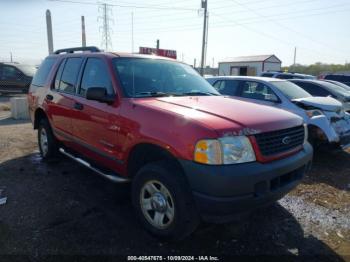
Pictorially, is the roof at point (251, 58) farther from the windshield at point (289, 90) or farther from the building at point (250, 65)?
the windshield at point (289, 90)

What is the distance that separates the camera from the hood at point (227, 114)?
2648mm

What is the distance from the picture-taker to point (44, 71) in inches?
217

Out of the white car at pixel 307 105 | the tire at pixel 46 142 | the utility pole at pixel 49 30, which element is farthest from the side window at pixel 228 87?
the utility pole at pixel 49 30

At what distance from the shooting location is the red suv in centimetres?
255

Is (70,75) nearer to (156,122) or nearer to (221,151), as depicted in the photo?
(156,122)

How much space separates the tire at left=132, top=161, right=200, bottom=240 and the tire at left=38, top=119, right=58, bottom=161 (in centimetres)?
270

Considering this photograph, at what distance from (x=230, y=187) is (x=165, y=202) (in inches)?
31.0

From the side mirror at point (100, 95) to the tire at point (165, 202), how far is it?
924mm

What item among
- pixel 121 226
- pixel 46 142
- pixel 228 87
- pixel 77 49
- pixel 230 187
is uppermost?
pixel 77 49

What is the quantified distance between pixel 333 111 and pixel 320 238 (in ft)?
11.6

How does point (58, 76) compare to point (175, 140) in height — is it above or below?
above

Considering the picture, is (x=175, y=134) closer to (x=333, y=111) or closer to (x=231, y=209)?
(x=231, y=209)

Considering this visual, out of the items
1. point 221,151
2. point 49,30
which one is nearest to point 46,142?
point 221,151

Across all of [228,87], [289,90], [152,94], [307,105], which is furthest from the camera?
[228,87]
